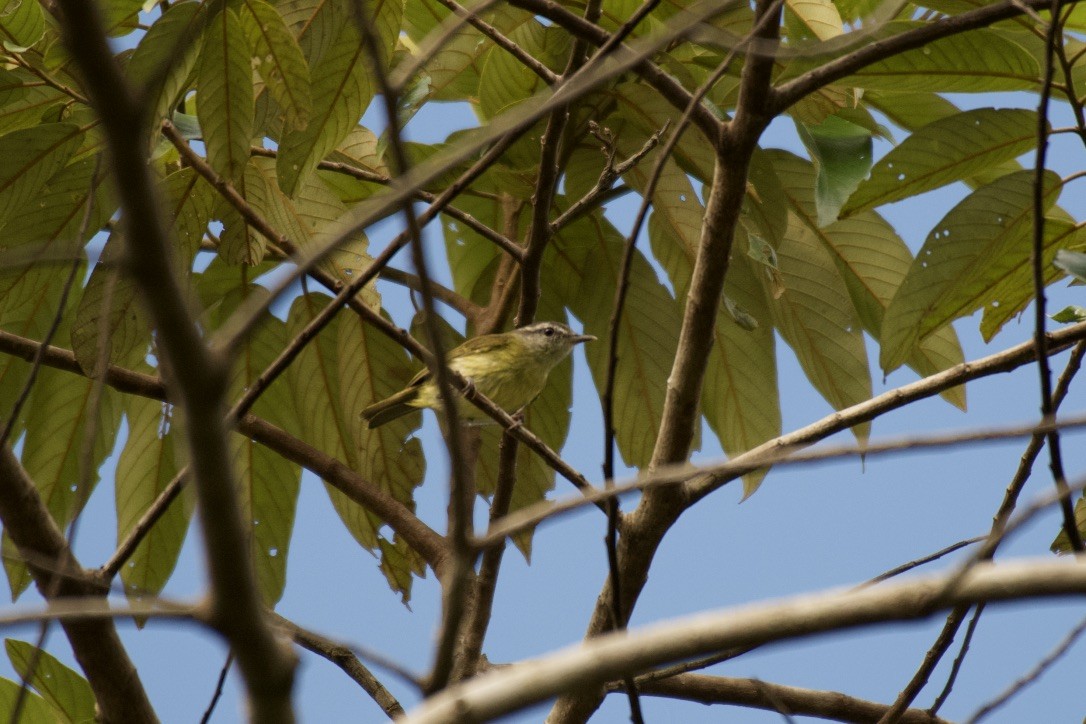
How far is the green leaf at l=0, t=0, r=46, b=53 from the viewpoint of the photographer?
296 centimetres

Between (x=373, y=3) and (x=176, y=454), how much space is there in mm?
1646

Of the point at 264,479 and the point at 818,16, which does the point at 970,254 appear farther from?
the point at 264,479

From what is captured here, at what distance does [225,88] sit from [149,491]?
1475 millimetres

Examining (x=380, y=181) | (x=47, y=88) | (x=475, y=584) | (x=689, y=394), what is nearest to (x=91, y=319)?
(x=47, y=88)

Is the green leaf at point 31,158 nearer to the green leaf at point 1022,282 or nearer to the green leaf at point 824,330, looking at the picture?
the green leaf at point 824,330

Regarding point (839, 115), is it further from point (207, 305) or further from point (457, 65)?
point (207, 305)

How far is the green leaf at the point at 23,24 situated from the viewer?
9.71ft

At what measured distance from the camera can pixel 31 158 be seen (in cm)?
303

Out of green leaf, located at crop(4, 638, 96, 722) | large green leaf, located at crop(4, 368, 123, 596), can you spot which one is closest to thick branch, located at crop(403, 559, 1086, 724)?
green leaf, located at crop(4, 638, 96, 722)

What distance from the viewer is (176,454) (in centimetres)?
366

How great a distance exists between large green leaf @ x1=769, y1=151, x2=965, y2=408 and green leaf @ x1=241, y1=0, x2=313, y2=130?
1.62 meters

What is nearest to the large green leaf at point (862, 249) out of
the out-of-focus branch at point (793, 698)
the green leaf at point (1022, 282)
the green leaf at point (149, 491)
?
the green leaf at point (1022, 282)

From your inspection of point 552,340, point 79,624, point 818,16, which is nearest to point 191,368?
point 79,624

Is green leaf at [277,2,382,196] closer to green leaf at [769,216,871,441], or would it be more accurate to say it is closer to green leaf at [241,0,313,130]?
green leaf at [241,0,313,130]
